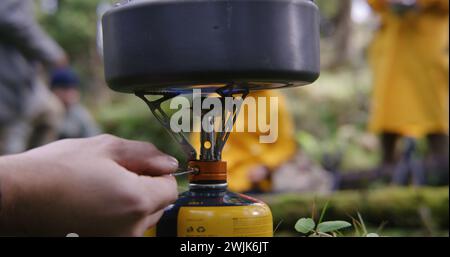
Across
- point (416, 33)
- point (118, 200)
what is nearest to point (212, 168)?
point (118, 200)

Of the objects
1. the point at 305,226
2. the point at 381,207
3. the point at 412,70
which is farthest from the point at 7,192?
the point at 412,70

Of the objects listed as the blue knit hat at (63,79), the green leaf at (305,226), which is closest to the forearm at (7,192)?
the green leaf at (305,226)

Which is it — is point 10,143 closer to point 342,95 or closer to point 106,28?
point 106,28

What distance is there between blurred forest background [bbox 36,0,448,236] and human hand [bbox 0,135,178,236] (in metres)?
2.06

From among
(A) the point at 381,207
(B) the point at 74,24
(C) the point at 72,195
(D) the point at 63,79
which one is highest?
(B) the point at 74,24

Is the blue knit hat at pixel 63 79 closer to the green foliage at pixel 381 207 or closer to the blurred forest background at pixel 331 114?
the blurred forest background at pixel 331 114

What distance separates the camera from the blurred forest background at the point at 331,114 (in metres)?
4.20

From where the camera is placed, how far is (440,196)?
13.9 feet

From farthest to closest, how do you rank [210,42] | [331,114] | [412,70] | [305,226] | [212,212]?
1. [331,114]
2. [412,70]
3. [305,226]
4. [212,212]
5. [210,42]

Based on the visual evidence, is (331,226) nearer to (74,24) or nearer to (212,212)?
(212,212)

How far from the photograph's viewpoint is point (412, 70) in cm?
534

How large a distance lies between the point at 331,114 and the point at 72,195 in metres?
8.02

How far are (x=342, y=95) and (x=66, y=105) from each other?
3940 millimetres

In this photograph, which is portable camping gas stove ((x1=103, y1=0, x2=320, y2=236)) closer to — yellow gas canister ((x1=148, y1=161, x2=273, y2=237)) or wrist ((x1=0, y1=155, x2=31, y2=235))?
yellow gas canister ((x1=148, y1=161, x2=273, y2=237))
